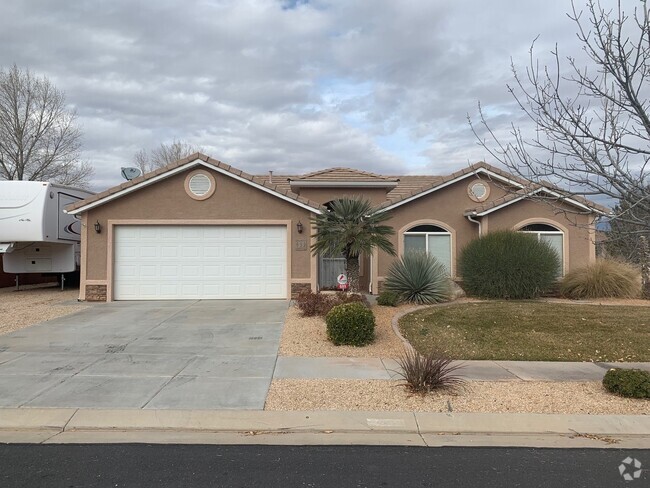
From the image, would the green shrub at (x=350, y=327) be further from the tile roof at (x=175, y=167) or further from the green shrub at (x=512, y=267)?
the green shrub at (x=512, y=267)

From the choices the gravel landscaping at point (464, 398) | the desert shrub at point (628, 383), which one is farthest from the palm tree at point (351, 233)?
the desert shrub at point (628, 383)

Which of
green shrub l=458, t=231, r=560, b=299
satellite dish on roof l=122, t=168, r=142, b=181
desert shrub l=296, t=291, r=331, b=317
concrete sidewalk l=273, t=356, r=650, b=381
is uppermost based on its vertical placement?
satellite dish on roof l=122, t=168, r=142, b=181

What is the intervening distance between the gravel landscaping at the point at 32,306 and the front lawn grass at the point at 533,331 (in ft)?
27.8

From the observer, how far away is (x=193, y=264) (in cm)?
1483

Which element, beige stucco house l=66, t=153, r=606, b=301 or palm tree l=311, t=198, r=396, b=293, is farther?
beige stucco house l=66, t=153, r=606, b=301

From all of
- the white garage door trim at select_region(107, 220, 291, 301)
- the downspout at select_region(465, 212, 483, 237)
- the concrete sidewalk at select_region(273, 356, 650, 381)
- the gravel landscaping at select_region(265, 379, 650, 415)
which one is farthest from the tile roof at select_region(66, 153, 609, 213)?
the gravel landscaping at select_region(265, 379, 650, 415)

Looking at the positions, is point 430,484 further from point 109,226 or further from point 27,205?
point 27,205

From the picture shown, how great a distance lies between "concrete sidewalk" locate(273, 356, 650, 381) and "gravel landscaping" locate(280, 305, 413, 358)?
32 cm

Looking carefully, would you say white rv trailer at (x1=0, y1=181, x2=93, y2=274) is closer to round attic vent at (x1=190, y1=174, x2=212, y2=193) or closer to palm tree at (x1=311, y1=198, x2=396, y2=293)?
round attic vent at (x1=190, y1=174, x2=212, y2=193)

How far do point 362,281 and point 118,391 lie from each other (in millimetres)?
11943

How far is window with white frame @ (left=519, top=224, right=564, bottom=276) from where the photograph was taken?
16.1 meters

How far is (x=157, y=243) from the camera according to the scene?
48.8 feet

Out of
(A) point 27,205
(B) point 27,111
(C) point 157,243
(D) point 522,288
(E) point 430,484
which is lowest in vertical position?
(E) point 430,484

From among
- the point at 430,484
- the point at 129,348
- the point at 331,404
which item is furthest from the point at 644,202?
the point at 129,348
